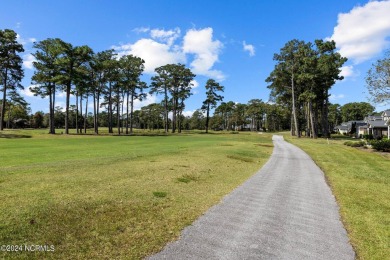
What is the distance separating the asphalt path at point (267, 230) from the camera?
561 centimetres

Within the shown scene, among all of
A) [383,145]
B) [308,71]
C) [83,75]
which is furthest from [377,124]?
[83,75]

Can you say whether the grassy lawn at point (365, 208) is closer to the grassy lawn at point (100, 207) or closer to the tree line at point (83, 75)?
the grassy lawn at point (100, 207)

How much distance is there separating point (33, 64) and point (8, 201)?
55225 mm

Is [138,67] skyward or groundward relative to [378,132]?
skyward

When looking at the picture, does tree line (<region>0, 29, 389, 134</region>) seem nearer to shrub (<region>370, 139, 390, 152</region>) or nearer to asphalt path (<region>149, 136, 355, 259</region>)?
shrub (<region>370, 139, 390, 152</region>)

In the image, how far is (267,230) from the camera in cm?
678

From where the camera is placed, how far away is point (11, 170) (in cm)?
1283

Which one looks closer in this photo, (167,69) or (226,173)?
(226,173)

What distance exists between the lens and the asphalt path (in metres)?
5.61

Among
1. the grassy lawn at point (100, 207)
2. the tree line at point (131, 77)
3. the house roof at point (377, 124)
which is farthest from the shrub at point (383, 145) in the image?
the house roof at point (377, 124)

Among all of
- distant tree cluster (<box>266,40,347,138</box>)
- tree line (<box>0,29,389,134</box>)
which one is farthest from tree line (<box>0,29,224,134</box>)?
distant tree cluster (<box>266,40,347,138</box>)

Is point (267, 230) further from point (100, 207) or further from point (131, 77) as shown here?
point (131, 77)

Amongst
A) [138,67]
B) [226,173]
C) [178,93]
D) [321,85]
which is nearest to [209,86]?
[178,93]

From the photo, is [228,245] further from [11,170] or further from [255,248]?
[11,170]
